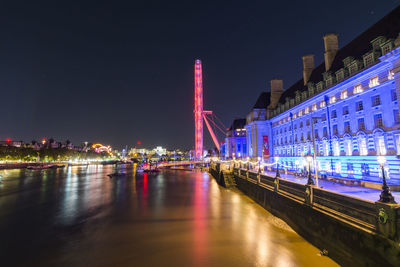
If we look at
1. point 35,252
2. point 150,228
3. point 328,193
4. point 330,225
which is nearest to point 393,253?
point 330,225

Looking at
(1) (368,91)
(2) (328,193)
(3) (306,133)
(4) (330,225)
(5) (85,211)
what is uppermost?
(1) (368,91)

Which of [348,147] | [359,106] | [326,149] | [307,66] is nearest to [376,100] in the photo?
[359,106]

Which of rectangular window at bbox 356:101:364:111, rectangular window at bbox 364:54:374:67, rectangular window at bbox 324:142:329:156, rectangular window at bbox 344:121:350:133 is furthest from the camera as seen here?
rectangular window at bbox 324:142:329:156

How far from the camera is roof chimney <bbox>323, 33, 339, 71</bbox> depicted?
1497 inches

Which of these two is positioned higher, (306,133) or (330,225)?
(306,133)

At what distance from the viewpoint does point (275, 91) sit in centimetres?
6575

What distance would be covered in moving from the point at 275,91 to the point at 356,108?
3926 centimetres

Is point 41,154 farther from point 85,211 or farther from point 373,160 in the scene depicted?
point 373,160

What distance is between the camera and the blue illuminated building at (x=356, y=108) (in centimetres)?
2244

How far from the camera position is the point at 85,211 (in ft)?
73.4

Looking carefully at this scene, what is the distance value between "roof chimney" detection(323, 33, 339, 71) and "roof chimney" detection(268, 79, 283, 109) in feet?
86.9

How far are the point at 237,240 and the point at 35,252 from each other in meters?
11.7

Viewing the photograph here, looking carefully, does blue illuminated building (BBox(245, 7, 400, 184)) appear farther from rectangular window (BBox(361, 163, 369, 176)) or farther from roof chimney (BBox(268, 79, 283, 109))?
roof chimney (BBox(268, 79, 283, 109))

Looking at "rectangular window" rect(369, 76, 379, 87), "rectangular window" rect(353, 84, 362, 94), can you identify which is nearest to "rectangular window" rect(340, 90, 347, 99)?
"rectangular window" rect(353, 84, 362, 94)
